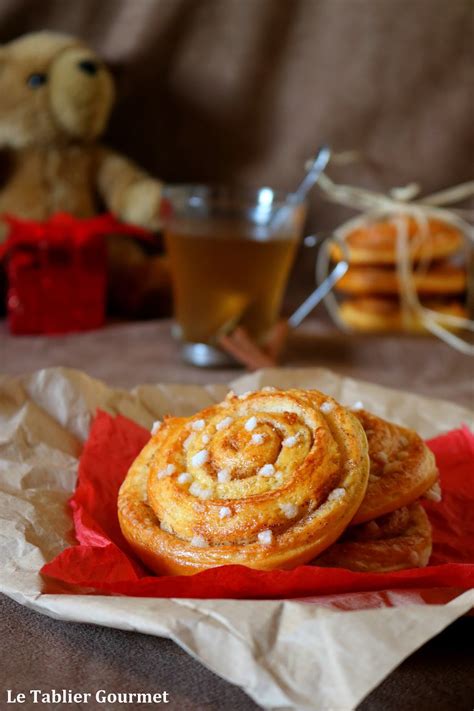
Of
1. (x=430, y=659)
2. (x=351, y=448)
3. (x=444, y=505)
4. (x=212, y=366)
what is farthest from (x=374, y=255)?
(x=430, y=659)

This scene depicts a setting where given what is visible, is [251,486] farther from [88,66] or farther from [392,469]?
[88,66]

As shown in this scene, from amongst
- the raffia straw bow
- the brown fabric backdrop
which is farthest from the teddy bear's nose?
the raffia straw bow

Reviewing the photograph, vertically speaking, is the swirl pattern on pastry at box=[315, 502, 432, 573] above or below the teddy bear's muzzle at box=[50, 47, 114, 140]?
below

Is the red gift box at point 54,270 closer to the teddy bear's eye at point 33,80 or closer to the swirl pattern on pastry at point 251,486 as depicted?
the teddy bear's eye at point 33,80

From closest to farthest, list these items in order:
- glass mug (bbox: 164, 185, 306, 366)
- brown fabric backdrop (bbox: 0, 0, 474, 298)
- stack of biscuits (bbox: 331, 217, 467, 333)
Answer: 1. glass mug (bbox: 164, 185, 306, 366)
2. stack of biscuits (bbox: 331, 217, 467, 333)
3. brown fabric backdrop (bbox: 0, 0, 474, 298)

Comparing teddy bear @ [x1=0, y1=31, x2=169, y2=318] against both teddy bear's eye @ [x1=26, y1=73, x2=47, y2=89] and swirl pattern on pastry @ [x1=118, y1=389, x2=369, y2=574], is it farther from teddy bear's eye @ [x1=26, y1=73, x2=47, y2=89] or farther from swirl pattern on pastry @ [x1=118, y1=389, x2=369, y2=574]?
swirl pattern on pastry @ [x1=118, y1=389, x2=369, y2=574]

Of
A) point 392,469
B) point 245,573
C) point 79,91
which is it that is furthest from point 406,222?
point 245,573

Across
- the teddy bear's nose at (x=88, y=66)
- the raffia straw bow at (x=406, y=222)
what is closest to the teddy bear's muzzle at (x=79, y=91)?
the teddy bear's nose at (x=88, y=66)

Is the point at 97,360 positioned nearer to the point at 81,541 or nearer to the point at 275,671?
the point at 81,541
